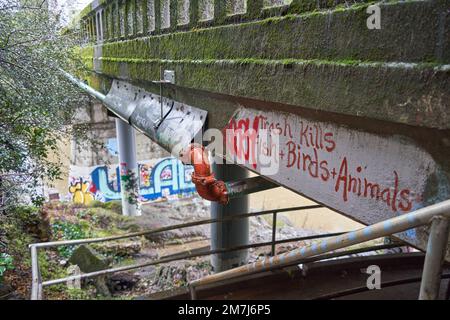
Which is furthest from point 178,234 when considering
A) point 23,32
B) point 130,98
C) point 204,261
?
point 23,32

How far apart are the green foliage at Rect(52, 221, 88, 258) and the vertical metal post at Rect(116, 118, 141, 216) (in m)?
4.22

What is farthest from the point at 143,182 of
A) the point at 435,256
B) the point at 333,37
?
the point at 435,256

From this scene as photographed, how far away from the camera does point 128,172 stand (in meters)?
15.7

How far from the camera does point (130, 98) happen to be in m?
7.39

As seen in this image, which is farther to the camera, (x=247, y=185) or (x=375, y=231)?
(x=247, y=185)

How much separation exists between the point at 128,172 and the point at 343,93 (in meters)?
14.2

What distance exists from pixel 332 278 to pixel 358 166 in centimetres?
208

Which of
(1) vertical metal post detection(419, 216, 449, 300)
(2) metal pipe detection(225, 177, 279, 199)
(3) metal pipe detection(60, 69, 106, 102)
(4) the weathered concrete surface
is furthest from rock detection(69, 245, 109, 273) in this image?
(1) vertical metal post detection(419, 216, 449, 300)

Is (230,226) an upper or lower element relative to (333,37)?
lower

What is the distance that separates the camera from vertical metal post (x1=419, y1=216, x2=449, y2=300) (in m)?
1.23

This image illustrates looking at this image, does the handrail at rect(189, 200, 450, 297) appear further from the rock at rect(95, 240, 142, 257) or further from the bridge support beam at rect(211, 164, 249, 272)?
the rock at rect(95, 240, 142, 257)

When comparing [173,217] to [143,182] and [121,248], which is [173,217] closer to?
[143,182]

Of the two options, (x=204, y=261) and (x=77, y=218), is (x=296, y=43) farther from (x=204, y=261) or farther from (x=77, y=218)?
(x=77, y=218)

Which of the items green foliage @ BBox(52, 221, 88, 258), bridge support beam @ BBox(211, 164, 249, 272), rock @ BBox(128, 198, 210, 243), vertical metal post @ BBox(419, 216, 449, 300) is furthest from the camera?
rock @ BBox(128, 198, 210, 243)
